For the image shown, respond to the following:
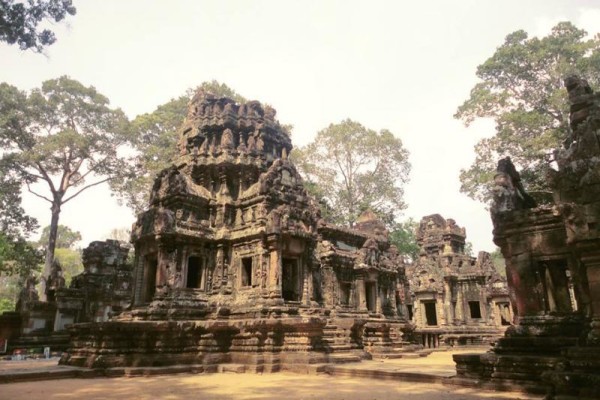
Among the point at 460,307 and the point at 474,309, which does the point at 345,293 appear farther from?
the point at 474,309

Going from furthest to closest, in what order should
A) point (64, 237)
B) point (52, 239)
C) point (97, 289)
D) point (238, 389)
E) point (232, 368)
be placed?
point (64, 237), point (52, 239), point (97, 289), point (232, 368), point (238, 389)

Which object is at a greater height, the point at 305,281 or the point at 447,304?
the point at 305,281

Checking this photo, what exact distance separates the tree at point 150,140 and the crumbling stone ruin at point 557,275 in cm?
2680

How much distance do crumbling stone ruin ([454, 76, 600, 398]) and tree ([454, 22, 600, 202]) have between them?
14.8m

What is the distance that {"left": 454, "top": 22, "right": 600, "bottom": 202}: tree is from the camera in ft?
69.4

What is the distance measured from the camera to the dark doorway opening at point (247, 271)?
47.9 ft

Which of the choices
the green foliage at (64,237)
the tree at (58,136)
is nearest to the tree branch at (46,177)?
the tree at (58,136)

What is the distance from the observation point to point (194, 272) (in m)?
14.9

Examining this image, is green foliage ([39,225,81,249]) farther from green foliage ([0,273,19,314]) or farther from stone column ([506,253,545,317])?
stone column ([506,253,545,317])

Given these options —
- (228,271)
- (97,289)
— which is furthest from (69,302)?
(228,271)

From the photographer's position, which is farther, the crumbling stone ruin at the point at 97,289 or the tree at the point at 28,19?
the crumbling stone ruin at the point at 97,289

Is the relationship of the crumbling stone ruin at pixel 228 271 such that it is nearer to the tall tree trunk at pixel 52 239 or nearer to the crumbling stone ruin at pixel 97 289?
the crumbling stone ruin at pixel 97 289

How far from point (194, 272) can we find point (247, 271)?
1944 millimetres

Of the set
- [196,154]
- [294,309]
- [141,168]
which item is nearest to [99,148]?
[141,168]
